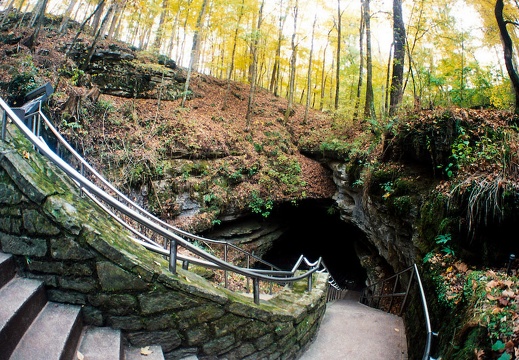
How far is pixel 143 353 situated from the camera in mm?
2420

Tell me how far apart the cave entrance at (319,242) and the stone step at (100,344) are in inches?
435

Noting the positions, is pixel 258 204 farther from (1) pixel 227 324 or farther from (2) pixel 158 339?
(2) pixel 158 339

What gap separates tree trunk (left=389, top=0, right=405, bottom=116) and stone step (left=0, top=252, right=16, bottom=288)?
9671 millimetres

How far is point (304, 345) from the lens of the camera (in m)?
4.39

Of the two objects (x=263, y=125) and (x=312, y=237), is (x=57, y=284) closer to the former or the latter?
(x=263, y=125)

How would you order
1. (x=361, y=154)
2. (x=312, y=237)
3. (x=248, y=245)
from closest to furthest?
(x=361, y=154)
(x=248, y=245)
(x=312, y=237)

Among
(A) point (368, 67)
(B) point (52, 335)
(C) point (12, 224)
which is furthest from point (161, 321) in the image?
(A) point (368, 67)

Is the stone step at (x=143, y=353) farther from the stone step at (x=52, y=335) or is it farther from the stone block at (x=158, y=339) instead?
the stone step at (x=52, y=335)

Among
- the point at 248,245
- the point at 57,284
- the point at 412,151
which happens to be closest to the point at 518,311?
the point at 57,284

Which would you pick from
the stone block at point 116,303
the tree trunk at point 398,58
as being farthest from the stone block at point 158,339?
the tree trunk at point 398,58

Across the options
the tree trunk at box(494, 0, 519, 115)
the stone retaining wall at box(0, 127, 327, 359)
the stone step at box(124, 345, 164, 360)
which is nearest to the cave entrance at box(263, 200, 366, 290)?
the tree trunk at box(494, 0, 519, 115)

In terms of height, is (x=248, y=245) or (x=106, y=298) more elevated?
(x=106, y=298)

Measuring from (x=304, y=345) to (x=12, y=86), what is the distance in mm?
8911

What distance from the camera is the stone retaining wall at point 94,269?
227cm
